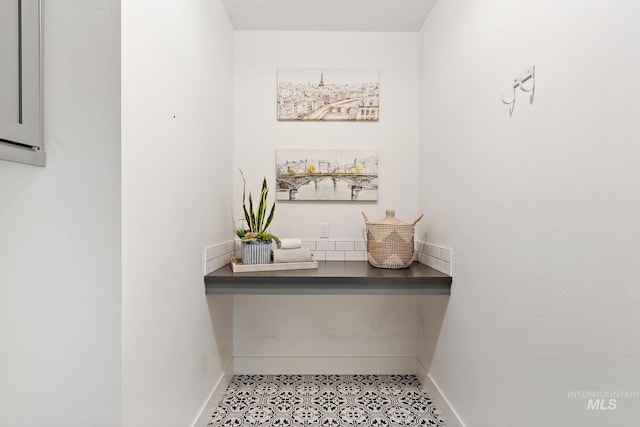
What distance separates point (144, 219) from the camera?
1.12 m

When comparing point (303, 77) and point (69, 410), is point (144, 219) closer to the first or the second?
point (69, 410)

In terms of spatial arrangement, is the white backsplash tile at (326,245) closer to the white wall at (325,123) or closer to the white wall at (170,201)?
the white wall at (325,123)

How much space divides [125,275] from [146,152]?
1.36ft

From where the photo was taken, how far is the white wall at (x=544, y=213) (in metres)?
0.81

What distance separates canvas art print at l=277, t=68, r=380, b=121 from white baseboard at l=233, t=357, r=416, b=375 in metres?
1.68

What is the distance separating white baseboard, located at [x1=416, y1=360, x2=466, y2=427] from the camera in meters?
1.70

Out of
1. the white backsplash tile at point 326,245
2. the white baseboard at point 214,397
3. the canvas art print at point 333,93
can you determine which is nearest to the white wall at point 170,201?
the white baseboard at point 214,397

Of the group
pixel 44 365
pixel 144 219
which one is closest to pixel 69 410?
pixel 44 365

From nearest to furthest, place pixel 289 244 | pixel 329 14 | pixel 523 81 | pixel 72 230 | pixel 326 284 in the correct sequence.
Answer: pixel 72 230 < pixel 523 81 < pixel 326 284 < pixel 289 244 < pixel 329 14

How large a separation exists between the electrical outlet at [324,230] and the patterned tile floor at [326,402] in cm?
96

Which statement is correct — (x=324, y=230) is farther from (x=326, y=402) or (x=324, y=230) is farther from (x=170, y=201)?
(x=170, y=201)

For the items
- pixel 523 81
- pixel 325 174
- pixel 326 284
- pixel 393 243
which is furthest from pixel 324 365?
pixel 523 81

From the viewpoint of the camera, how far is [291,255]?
2.00 m

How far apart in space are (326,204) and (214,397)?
1347 millimetres
